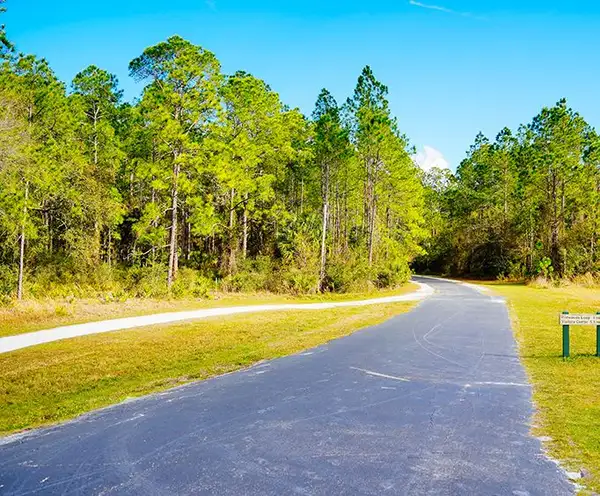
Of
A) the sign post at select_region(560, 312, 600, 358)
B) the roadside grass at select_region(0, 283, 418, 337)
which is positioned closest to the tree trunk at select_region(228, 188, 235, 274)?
the roadside grass at select_region(0, 283, 418, 337)

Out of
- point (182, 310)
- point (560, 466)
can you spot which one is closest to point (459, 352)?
point (560, 466)

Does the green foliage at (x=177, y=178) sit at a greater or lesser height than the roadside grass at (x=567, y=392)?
greater

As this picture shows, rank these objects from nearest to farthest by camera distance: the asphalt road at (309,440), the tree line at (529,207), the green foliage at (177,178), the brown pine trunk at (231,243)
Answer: the asphalt road at (309,440) → the green foliage at (177,178) → the brown pine trunk at (231,243) → the tree line at (529,207)

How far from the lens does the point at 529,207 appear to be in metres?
47.3

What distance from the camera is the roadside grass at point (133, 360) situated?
708 cm

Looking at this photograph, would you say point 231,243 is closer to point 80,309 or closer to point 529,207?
point 80,309

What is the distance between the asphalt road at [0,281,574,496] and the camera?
4.31 meters

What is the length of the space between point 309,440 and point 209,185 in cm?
2657

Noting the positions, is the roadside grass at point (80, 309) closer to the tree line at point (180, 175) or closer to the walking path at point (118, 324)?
the walking path at point (118, 324)

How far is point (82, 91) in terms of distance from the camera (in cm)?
3166

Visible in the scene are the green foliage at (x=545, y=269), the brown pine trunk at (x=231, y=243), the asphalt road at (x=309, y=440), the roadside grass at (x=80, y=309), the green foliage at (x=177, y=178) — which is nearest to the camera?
the asphalt road at (x=309, y=440)

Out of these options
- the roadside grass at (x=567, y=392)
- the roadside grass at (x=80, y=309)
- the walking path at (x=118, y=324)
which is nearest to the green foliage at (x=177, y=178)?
the roadside grass at (x=80, y=309)

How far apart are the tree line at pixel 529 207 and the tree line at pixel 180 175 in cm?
1327

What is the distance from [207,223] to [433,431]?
20704mm
